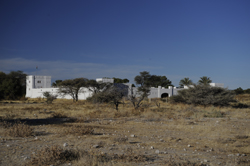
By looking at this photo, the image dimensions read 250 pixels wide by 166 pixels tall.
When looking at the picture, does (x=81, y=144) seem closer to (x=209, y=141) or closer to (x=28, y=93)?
(x=209, y=141)

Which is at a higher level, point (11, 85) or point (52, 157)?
point (11, 85)

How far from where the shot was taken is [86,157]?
5.59 m

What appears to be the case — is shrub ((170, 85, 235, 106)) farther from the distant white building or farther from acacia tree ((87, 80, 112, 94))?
the distant white building

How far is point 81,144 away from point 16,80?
33.5 m

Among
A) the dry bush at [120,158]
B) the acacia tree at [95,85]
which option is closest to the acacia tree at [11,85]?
the acacia tree at [95,85]

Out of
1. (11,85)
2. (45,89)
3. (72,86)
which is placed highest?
(72,86)

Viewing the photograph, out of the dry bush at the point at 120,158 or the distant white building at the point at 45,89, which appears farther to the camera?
the distant white building at the point at 45,89

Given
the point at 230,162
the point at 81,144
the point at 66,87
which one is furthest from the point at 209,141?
the point at 66,87

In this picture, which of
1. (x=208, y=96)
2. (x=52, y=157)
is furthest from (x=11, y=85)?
(x=52, y=157)

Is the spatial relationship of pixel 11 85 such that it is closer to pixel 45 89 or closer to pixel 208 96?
pixel 208 96

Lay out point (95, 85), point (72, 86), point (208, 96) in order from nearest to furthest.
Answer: point (208, 96) < point (95, 85) < point (72, 86)

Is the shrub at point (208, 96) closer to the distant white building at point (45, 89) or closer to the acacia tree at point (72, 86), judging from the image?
the acacia tree at point (72, 86)

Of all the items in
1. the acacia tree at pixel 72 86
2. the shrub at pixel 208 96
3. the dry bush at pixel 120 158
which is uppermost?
the acacia tree at pixel 72 86

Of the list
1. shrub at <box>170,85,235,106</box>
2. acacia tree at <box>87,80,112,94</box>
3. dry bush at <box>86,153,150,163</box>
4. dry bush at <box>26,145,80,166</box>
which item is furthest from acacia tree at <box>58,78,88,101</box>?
dry bush at <box>86,153,150,163</box>
